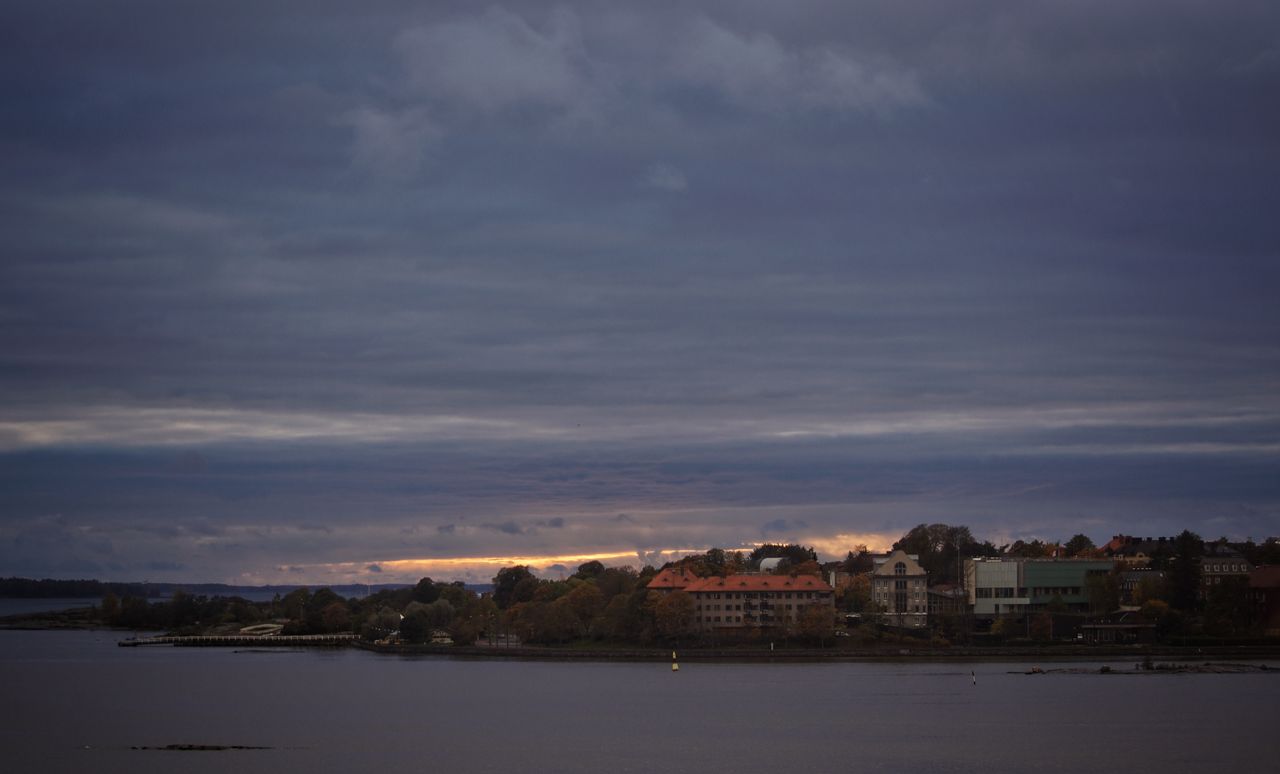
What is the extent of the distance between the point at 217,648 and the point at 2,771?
11666cm

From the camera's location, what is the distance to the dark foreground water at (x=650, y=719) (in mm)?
58906

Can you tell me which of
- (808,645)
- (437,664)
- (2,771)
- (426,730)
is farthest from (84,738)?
(808,645)

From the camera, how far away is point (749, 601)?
422ft

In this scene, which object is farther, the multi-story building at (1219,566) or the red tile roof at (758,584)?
the multi-story building at (1219,566)

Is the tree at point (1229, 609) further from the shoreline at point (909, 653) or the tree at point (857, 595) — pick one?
the tree at point (857, 595)

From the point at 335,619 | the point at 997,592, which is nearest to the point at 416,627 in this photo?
the point at 335,619

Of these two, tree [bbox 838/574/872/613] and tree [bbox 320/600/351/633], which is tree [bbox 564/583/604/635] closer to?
tree [bbox 838/574/872/613]

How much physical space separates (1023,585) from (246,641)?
320 ft

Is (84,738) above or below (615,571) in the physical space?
below

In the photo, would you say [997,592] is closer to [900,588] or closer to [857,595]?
[900,588]

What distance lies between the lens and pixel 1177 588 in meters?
131

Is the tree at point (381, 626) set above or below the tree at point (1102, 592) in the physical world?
below

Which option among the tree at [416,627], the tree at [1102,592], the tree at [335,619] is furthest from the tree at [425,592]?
the tree at [1102,592]

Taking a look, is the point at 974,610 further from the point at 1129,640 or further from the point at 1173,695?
the point at 1173,695
